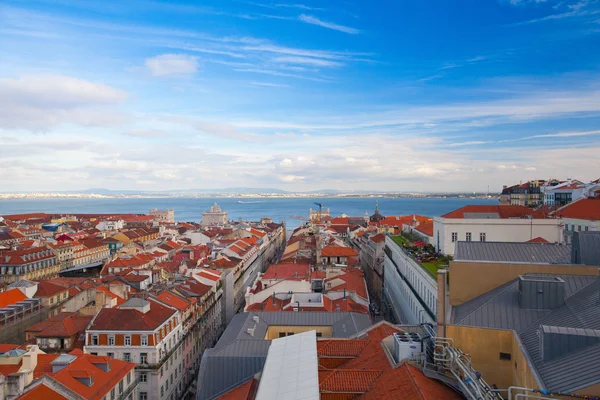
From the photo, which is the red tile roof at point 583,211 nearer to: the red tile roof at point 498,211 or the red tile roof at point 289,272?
the red tile roof at point 498,211

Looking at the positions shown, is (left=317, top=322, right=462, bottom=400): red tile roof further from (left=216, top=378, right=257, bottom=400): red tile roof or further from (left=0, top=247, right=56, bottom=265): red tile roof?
(left=0, top=247, right=56, bottom=265): red tile roof

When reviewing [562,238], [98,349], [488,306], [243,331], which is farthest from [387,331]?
[562,238]

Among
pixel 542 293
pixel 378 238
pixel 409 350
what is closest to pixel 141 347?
pixel 409 350

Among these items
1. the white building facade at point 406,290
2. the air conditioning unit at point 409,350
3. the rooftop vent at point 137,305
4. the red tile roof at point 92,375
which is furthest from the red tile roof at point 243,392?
the white building facade at point 406,290

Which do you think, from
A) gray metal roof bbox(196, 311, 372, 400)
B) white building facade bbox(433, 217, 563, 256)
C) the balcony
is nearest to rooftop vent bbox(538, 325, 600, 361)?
gray metal roof bbox(196, 311, 372, 400)

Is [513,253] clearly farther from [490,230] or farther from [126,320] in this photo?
[126,320]

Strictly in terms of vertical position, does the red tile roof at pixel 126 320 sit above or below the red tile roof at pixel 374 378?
below
